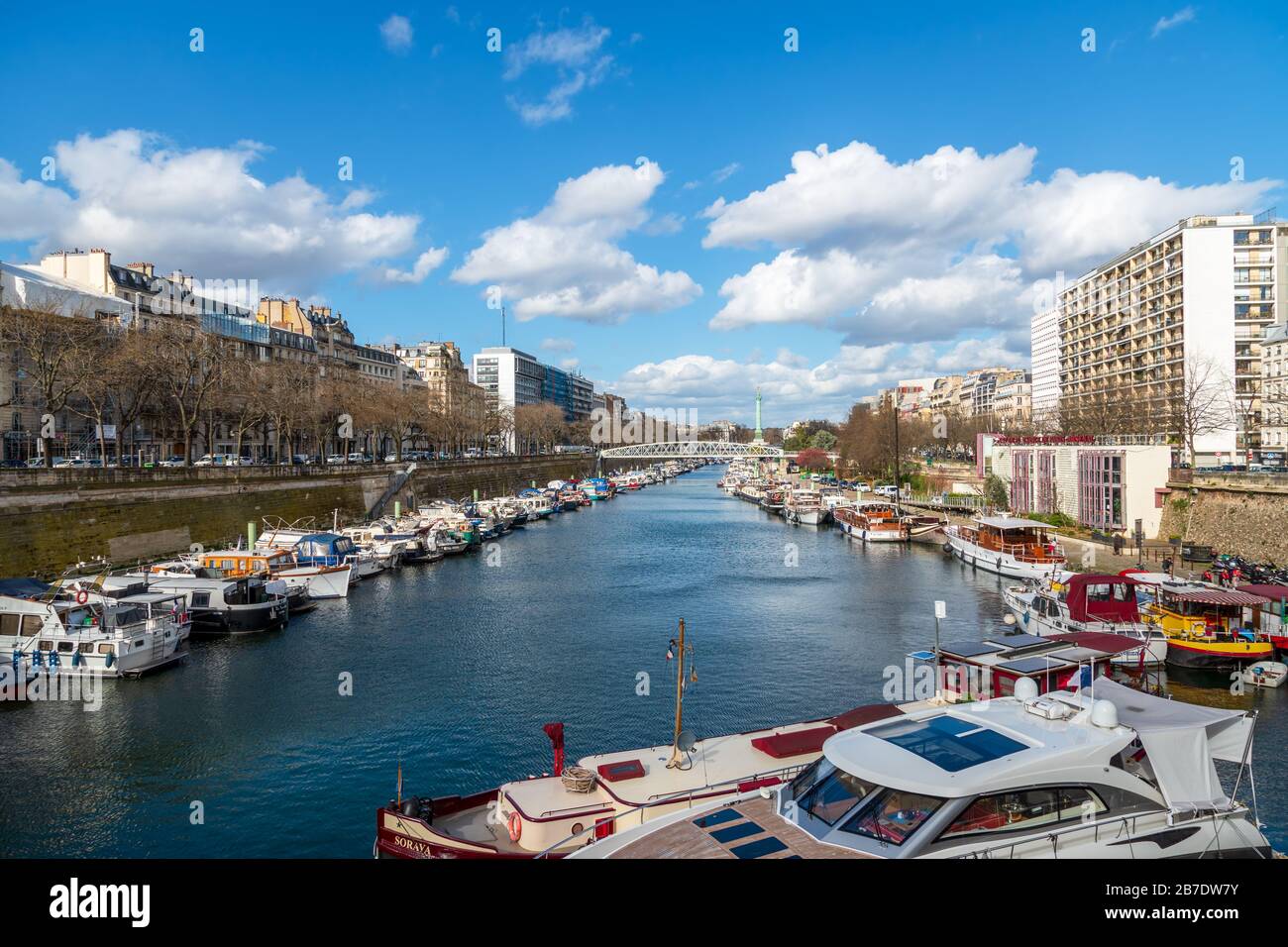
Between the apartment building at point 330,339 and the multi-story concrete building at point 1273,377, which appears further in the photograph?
the apartment building at point 330,339

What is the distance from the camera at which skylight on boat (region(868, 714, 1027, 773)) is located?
23.6ft

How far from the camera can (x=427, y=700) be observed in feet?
65.4

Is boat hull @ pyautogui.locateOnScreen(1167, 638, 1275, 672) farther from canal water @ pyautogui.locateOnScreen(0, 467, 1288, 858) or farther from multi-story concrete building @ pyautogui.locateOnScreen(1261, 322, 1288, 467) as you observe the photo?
multi-story concrete building @ pyautogui.locateOnScreen(1261, 322, 1288, 467)

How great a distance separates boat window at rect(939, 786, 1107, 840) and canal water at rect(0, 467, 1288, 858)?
7.98 m

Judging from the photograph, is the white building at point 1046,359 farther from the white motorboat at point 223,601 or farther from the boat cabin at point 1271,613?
the white motorboat at point 223,601

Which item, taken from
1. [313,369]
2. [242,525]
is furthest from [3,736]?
[313,369]

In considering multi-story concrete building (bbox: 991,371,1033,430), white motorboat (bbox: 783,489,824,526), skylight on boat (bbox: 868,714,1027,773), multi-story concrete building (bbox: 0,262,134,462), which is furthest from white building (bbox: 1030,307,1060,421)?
skylight on boat (bbox: 868,714,1027,773)

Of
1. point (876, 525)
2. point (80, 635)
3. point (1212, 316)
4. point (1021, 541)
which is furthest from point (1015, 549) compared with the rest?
point (1212, 316)

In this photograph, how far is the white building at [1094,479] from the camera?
135 ft

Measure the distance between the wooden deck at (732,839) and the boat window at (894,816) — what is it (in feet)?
0.80

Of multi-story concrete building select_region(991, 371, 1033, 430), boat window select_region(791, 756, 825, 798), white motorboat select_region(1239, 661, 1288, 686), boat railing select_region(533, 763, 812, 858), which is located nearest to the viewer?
boat window select_region(791, 756, 825, 798)

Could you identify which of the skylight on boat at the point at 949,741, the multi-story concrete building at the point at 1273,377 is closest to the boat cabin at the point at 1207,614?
the skylight on boat at the point at 949,741
